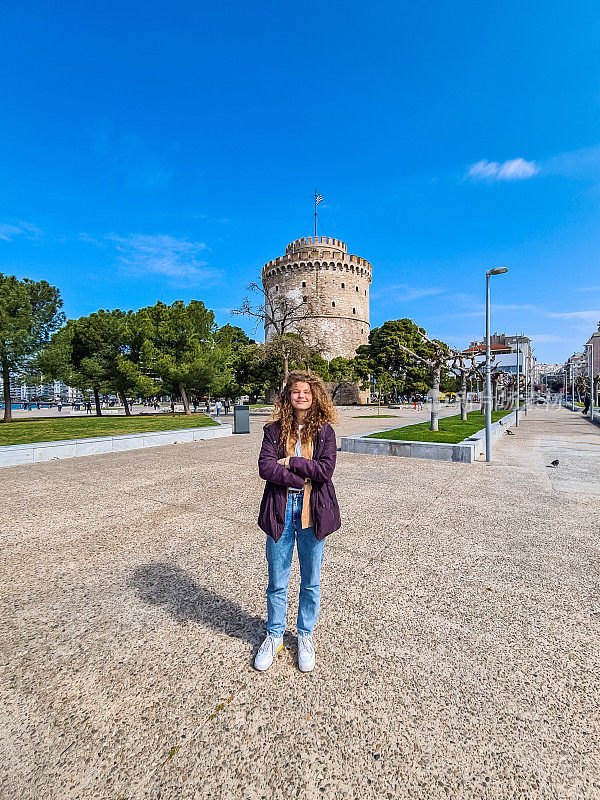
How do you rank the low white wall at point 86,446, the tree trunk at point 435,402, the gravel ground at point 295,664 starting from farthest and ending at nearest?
the tree trunk at point 435,402 < the low white wall at point 86,446 < the gravel ground at point 295,664

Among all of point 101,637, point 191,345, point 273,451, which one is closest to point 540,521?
point 273,451

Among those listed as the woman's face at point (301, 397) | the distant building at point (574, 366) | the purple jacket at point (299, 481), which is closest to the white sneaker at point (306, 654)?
the purple jacket at point (299, 481)

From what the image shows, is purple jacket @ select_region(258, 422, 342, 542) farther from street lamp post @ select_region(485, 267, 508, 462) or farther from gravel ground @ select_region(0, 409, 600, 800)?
street lamp post @ select_region(485, 267, 508, 462)

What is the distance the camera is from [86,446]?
38.9ft

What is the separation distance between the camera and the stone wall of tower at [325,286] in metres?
53.8

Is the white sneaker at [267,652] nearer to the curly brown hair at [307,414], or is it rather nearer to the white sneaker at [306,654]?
the white sneaker at [306,654]

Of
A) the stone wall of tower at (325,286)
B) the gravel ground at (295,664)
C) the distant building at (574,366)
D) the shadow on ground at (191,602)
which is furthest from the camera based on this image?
the distant building at (574,366)

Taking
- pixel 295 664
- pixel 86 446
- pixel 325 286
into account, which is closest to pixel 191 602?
pixel 295 664

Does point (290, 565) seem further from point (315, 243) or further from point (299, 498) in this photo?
point (315, 243)

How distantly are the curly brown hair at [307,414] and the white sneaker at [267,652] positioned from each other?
4.26 feet

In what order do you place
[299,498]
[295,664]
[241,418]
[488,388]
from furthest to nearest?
[241,418], [488,388], [295,664], [299,498]

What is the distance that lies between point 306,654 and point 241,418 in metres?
15.9

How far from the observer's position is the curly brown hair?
2.61 m

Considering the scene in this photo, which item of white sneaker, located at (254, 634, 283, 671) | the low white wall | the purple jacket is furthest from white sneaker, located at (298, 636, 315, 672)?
the low white wall
